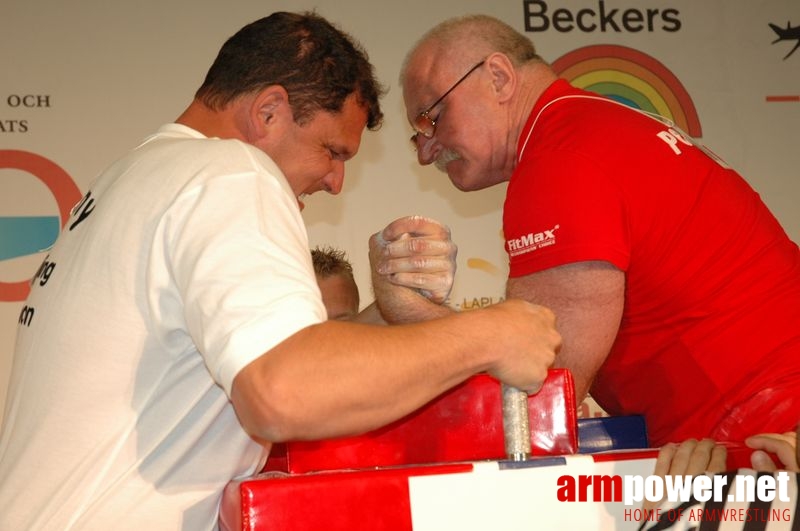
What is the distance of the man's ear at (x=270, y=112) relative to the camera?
4.47 ft

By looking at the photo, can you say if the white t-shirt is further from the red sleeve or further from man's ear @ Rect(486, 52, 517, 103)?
man's ear @ Rect(486, 52, 517, 103)

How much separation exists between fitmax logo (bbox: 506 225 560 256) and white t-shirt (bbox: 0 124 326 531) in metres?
0.56

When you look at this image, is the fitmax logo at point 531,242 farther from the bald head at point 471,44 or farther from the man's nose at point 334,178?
the bald head at point 471,44

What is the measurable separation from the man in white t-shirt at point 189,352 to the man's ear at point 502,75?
2.86 feet

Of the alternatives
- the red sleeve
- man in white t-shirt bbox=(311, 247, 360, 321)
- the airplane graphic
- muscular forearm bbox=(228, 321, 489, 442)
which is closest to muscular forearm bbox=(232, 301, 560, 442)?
muscular forearm bbox=(228, 321, 489, 442)

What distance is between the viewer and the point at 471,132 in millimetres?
1957

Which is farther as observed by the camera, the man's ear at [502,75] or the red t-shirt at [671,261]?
the man's ear at [502,75]

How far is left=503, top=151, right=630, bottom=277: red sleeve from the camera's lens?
1445mm

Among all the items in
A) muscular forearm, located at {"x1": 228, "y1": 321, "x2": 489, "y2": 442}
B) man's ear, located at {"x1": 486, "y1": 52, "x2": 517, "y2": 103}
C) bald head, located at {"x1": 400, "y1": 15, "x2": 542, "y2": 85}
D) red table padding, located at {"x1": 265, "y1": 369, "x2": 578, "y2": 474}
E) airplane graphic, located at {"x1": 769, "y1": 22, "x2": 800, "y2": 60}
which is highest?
airplane graphic, located at {"x1": 769, "y1": 22, "x2": 800, "y2": 60}

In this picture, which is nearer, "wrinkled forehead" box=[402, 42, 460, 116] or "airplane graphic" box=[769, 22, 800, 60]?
"wrinkled forehead" box=[402, 42, 460, 116]

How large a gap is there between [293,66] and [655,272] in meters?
0.62

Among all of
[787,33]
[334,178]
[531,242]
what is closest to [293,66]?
[334,178]

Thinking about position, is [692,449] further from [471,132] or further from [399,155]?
[399,155]

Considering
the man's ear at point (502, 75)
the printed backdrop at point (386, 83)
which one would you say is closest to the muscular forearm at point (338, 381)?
the man's ear at point (502, 75)
